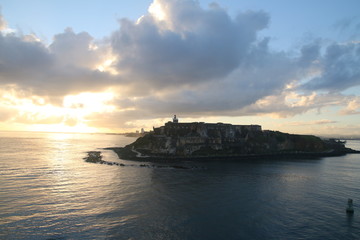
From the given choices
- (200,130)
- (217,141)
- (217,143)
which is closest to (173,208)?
(217,143)

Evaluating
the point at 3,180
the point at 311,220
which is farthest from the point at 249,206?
the point at 3,180

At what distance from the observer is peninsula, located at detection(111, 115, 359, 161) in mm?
111625

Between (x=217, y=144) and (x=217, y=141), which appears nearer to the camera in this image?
(x=217, y=144)

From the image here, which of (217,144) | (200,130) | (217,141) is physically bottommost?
(217,144)

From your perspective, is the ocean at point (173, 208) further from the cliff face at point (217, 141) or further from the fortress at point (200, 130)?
the fortress at point (200, 130)

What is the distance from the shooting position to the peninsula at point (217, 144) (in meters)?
112

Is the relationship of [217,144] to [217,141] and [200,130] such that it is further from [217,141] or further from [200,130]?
[200,130]

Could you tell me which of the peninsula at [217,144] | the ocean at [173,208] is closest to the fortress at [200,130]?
the peninsula at [217,144]

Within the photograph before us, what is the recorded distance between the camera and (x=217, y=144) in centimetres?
11712

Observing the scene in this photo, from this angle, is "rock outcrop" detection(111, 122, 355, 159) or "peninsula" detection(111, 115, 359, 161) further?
"rock outcrop" detection(111, 122, 355, 159)

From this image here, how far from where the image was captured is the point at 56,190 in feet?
152

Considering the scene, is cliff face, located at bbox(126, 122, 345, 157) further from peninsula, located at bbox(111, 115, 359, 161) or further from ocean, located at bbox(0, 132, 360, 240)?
ocean, located at bbox(0, 132, 360, 240)

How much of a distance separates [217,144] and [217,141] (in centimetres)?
209

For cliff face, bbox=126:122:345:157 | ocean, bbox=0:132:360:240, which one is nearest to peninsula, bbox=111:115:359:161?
cliff face, bbox=126:122:345:157
